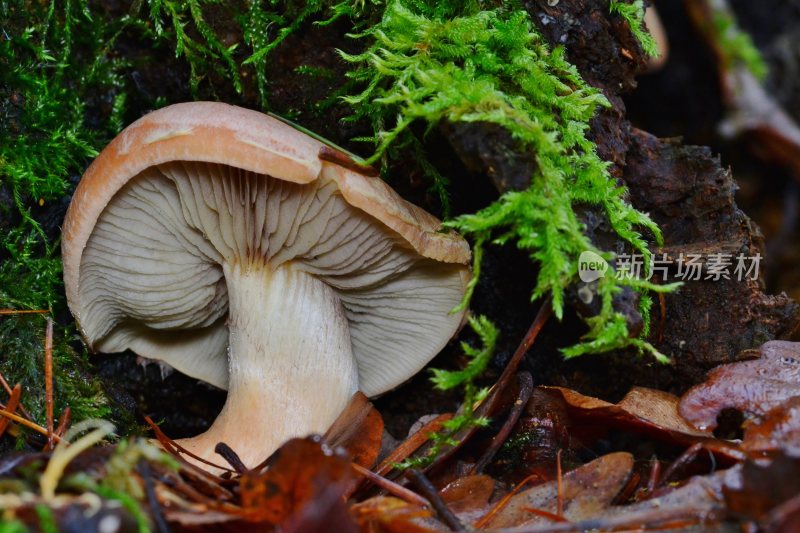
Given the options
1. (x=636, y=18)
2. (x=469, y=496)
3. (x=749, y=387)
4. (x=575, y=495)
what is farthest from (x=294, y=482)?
(x=636, y=18)

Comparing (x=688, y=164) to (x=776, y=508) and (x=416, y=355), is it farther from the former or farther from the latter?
(x=776, y=508)

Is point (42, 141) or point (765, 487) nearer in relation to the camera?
point (765, 487)

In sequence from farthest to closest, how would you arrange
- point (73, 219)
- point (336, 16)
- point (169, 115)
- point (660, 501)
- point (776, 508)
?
1. point (336, 16)
2. point (73, 219)
3. point (169, 115)
4. point (660, 501)
5. point (776, 508)

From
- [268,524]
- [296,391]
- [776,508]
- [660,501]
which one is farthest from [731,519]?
[296,391]

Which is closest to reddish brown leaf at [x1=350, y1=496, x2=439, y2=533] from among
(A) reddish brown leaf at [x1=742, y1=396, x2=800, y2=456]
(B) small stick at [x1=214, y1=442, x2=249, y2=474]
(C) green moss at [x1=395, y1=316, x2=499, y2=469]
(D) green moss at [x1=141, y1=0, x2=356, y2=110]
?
(C) green moss at [x1=395, y1=316, x2=499, y2=469]

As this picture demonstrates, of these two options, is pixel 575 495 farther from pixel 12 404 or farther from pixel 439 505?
pixel 12 404

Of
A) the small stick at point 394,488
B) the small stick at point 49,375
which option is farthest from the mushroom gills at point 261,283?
the small stick at point 394,488
